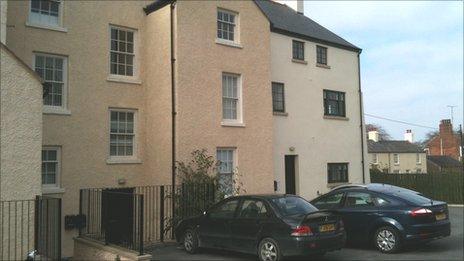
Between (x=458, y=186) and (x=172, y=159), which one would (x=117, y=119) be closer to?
(x=172, y=159)

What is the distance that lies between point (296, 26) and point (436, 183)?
14.1 m

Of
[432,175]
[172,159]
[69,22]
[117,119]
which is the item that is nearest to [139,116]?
[117,119]

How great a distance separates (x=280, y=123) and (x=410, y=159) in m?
49.9

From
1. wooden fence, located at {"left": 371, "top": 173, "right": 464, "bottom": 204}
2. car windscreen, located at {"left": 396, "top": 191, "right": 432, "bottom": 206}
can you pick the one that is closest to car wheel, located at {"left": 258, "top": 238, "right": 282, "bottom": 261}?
car windscreen, located at {"left": 396, "top": 191, "right": 432, "bottom": 206}

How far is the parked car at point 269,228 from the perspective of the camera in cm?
1010

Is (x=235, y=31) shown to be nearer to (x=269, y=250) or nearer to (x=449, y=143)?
(x=269, y=250)

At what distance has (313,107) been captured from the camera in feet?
74.8

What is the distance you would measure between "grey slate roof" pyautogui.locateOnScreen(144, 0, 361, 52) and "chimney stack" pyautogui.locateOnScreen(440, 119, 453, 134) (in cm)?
4819

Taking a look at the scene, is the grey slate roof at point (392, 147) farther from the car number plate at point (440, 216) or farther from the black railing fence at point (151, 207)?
the car number plate at point (440, 216)

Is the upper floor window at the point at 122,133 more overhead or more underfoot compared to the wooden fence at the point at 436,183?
more overhead

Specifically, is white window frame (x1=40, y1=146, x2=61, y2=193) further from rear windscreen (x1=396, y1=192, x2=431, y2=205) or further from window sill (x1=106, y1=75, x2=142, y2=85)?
rear windscreen (x1=396, y1=192, x2=431, y2=205)

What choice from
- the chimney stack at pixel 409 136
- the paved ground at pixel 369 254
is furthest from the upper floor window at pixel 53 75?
the chimney stack at pixel 409 136

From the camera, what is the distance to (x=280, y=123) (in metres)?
20.9

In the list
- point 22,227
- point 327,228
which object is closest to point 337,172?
point 327,228
